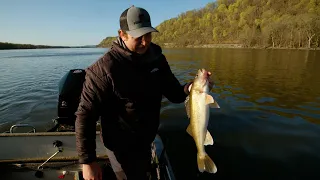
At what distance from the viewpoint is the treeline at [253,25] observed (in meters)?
65.1

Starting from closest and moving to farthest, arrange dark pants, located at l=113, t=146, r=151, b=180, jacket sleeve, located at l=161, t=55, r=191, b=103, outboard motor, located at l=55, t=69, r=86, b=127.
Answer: dark pants, located at l=113, t=146, r=151, b=180, jacket sleeve, located at l=161, t=55, r=191, b=103, outboard motor, located at l=55, t=69, r=86, b=127

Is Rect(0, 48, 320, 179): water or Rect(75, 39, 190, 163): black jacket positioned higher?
Rect(75, 39, 190, 163): black jacket

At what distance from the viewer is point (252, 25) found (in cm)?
10606

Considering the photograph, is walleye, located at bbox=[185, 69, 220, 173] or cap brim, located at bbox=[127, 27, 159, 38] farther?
walleye, located at bbox=[185, 69, 220, 173]

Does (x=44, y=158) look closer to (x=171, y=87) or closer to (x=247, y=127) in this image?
(x=171, y=87)

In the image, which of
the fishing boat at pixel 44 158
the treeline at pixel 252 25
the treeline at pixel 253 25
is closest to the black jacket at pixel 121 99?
the fishing boat at pixel 44 158

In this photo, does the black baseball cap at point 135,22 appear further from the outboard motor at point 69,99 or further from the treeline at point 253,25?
the treeline at point 253,25

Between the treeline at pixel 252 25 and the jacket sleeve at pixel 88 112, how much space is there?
72.0 metres

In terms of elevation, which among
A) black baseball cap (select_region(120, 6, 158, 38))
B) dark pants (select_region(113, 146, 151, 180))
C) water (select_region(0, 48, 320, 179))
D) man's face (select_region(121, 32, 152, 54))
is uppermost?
black baseball cap (select_region(120, 6, 158, 38))

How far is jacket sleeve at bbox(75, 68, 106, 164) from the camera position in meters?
2.54

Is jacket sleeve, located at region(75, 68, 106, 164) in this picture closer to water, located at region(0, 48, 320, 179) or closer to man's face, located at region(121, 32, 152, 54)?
man's face, located at region(121, 32, 152, 54)

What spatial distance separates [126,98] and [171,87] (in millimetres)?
809

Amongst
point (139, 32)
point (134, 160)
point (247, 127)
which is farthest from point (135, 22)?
point (247, 127)

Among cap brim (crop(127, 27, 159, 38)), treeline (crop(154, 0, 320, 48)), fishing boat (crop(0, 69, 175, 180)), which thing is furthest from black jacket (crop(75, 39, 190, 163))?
treeline (crop(154, 0, 320, 48))
